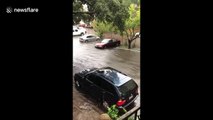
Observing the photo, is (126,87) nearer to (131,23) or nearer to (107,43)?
(107,43)

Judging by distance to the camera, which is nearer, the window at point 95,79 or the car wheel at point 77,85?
the car wheel at point 77,85

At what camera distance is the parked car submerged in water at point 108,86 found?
2.08 meters

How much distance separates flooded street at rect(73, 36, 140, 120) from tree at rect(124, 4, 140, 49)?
0.14 metres

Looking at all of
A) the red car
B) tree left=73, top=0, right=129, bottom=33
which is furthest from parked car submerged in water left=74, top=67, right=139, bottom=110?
tree left=73, top=0, right=129, bottom=33

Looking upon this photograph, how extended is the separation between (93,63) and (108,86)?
0.27 metres

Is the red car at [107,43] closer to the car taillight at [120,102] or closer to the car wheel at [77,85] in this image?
the car wheel at [77,85]

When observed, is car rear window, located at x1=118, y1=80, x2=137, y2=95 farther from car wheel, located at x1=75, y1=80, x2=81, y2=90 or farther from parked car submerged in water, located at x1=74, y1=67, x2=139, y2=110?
car wheel, located at x1=75, y1=80, x2=81, y2=90

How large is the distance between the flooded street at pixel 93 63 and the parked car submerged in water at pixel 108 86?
61 mm

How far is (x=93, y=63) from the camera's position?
7.02ft
